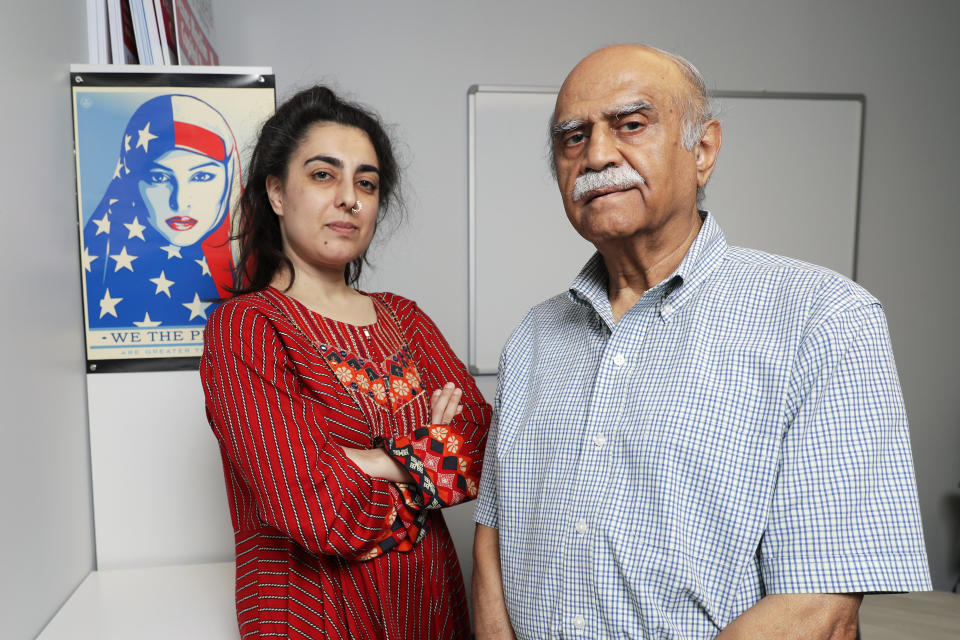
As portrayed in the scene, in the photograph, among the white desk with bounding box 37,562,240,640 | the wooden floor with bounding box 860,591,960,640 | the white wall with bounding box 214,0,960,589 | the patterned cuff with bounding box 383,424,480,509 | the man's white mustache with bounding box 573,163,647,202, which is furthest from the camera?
the white wall with bounding box 214,0,960,589

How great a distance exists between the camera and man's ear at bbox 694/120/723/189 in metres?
1.13

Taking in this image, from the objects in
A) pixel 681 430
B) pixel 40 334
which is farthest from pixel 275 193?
pixel 681 430

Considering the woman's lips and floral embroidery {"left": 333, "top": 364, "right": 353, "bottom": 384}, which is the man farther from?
the woman's lips

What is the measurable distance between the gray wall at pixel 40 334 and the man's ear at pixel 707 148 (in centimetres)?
121

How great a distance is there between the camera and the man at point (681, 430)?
85cm

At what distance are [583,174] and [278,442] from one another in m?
0.67

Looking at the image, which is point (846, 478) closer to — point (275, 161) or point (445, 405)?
point (445, 405)

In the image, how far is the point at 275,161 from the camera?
1.50m

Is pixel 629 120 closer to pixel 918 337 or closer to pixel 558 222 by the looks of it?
pixel 558 222

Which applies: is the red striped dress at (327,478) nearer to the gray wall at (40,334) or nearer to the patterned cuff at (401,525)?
the patterned cuff at (401,525)

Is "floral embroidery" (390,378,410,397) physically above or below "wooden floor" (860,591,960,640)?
above

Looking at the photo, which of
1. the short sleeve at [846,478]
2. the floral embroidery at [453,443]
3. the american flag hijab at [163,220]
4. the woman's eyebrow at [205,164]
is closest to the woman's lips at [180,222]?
the american flag hijab at [163,220]

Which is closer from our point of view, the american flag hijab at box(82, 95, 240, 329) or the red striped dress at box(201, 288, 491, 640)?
the red striped dress at box(201, 288, 491, 640)

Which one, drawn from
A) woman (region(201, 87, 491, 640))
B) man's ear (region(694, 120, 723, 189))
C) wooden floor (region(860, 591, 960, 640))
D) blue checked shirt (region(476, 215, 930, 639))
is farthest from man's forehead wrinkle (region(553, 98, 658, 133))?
wooden floor (region(860, 591, 960, 640))
